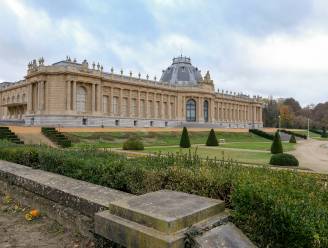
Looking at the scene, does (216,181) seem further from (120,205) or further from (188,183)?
(120,205)

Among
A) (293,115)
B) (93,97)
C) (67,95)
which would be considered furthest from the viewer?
(293,115)

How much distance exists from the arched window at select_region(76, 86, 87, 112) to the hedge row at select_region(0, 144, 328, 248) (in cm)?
4525

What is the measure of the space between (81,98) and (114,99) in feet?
23.2

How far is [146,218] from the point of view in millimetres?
2887

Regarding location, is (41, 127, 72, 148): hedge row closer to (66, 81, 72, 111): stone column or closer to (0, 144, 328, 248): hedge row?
(66, 81, 72, 111): stone column

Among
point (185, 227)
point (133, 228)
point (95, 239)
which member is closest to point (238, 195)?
point (185, 227)

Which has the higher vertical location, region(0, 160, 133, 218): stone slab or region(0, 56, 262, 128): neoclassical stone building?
region(0, 56, 262, 128): neoclassical stone building

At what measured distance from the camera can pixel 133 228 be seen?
2.89 meters

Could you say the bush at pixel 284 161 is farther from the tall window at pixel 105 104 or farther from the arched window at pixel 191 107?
the arched window at pixel 191 107

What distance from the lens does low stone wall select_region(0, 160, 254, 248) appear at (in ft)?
8.91

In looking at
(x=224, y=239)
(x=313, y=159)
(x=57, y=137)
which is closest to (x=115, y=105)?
(x=57, y=137)

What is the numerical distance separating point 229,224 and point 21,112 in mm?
64687

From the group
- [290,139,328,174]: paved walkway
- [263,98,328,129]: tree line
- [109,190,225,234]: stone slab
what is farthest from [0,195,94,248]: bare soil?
[263,98,328,129]: tree line

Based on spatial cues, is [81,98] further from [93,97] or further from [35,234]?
[35,234]
